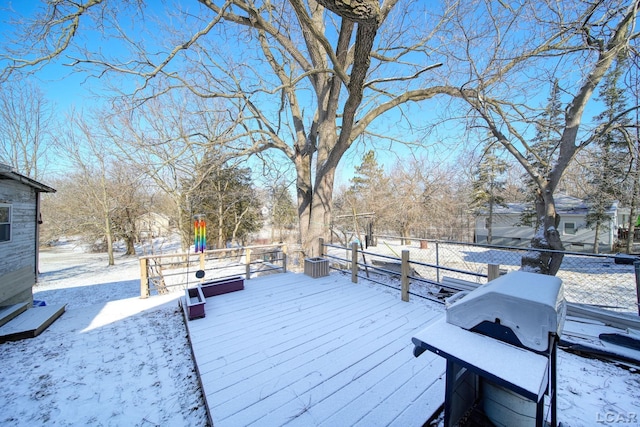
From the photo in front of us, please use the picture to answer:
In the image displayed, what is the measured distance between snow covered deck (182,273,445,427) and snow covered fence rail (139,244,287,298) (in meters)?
1.53

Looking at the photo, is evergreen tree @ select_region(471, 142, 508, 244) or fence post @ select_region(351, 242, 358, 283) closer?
fence post @ select_region(351, 242, 358, 283)

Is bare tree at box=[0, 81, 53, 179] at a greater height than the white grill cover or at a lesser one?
greater

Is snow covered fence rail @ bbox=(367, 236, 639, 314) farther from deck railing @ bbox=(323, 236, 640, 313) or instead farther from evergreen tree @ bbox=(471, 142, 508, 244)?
evergreen tree @ bbox=(471, 142, 508, 244)

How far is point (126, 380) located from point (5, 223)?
6.08 metres

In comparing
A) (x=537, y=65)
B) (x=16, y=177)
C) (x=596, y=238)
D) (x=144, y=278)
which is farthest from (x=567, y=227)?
(x=16, y=177)

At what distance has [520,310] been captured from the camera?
122cm

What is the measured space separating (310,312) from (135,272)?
38.9ft

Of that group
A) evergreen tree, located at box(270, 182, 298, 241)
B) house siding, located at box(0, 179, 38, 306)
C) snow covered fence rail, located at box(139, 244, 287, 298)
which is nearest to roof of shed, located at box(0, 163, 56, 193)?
house siding, located at box(0, 179, 38, 306)

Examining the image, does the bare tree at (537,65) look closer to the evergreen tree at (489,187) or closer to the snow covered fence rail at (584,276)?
the snow covered fence rail at (584,276)

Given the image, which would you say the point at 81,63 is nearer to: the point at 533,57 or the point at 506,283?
the point at 506,283

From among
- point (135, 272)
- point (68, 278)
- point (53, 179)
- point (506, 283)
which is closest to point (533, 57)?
point (506, 283)

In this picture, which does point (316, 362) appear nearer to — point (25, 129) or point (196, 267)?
point (196, 267)

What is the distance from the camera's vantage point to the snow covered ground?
2.02 meters

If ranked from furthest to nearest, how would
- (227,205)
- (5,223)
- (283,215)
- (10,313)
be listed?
1. (283,215)
2. (227,205)
3. (5,223)
4. (10,313)
